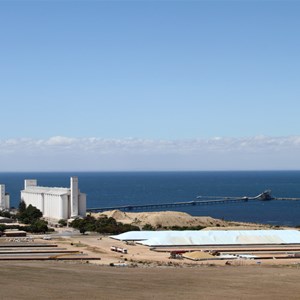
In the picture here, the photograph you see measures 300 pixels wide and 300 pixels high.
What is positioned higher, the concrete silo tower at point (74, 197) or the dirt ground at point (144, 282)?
the concrete silo tower at point (74, 197)

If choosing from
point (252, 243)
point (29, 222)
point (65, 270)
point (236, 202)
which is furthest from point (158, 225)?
point (236, 202)

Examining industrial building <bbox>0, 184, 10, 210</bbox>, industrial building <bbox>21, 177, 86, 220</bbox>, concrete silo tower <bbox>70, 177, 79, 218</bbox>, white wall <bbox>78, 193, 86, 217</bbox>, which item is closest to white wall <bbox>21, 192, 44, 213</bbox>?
industrial building <bbox>21, 177, 86, 220</bbox>

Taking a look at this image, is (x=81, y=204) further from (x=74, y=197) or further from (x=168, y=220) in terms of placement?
(x=168, y=220)

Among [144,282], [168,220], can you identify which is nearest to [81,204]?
[168,220]

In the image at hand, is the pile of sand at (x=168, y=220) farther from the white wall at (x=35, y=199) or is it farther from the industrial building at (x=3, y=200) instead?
the industrial building at (x=3, y=200)

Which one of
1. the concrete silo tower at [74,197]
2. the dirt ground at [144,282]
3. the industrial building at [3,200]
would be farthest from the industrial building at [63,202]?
the dirt ground at [144,282]

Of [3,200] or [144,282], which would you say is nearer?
[144,282]

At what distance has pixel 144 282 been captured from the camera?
45.7m

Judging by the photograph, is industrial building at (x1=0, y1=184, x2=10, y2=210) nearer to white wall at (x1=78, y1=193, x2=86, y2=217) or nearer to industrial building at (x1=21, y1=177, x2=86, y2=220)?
industrial building at (x1=21, y1=177, x2=86, y2=220)

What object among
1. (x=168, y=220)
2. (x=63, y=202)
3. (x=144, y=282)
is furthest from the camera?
(x=168, y=220)

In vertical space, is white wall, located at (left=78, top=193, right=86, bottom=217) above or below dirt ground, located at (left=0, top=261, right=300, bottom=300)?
above

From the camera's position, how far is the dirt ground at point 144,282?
41.4 metres

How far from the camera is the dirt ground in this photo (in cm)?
4144

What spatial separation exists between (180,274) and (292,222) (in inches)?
2637
